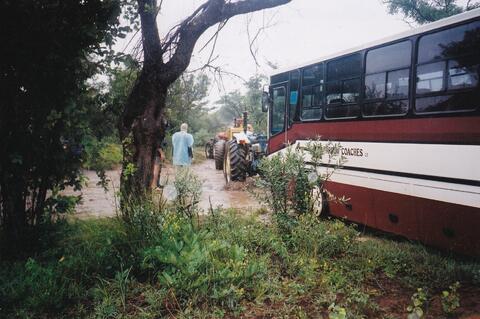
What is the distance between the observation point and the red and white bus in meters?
4.72

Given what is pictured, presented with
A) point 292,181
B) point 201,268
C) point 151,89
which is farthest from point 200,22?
point 201,268

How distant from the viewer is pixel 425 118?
5.27 m

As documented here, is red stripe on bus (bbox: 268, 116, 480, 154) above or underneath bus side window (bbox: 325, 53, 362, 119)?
underneath

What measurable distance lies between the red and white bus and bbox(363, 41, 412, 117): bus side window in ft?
0.05

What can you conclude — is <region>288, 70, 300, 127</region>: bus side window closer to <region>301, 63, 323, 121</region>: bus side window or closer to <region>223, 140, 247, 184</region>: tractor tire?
<region>301, 63, 323, 121</region>: bus side window

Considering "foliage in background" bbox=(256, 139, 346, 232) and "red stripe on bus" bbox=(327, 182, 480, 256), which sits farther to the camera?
"foliage in background" bbox=(256, 139, 346, 232)

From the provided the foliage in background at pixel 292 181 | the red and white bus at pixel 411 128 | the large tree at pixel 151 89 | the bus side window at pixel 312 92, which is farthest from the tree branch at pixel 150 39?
the bus side window at pixel 312 92

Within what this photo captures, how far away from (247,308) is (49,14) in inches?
152

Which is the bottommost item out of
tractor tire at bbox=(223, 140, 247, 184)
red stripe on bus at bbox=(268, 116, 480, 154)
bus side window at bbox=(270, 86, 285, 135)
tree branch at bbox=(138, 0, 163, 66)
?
tractor tire at bbox=(223, 140, 247, 184)

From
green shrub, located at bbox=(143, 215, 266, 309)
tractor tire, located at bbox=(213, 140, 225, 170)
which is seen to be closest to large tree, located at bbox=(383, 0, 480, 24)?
tractor tire, located at bbox=(213, 140, 225, 170)

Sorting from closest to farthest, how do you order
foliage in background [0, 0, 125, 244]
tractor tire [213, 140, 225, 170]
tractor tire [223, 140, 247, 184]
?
foliage in background [0, 0, 125, 244] < tractor tire [223, 140, 247, 184] < tractor tire [213, 140, 225, 170]

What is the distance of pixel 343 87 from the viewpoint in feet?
22.5

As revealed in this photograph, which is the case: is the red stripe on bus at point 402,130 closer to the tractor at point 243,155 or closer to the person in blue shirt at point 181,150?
the person in blue shirt at point 181,150

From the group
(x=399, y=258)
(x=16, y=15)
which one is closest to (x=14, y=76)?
(x=16, y=15)
